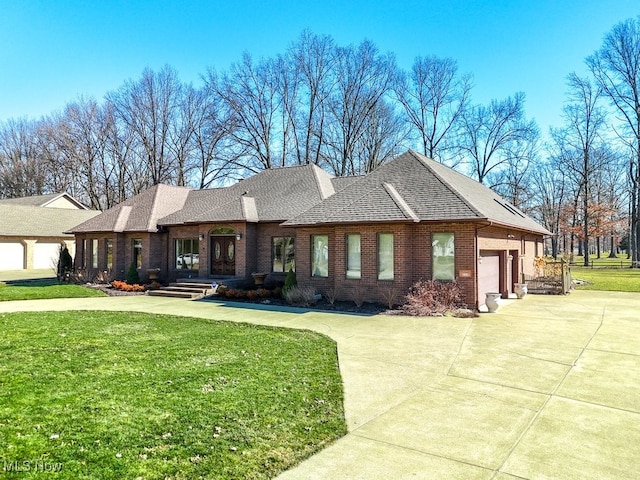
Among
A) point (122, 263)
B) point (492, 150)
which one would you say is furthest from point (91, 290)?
point (492, 150)

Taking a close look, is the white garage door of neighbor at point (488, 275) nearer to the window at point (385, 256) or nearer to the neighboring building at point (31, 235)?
the window at point (385, 256)

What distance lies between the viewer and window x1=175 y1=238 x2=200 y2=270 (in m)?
19.8

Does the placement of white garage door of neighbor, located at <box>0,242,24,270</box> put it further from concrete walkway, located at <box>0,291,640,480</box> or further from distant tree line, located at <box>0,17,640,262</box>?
concrete walkway, located at <box>0,291,640,480</box>

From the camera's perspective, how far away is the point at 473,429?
14.6ft

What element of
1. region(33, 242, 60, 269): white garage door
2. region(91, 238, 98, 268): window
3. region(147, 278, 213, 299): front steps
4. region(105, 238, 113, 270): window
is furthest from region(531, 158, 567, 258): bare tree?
region(33, 242, 60, 269): white garage door

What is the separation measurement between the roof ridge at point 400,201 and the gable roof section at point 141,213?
1206cm

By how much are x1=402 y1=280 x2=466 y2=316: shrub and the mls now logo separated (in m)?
9.96

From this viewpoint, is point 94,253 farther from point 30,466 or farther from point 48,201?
point 48,201

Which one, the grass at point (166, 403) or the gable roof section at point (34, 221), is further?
the gable roof section at point (34, 221)

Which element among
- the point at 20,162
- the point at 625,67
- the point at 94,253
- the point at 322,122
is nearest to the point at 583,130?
the point at 625,67

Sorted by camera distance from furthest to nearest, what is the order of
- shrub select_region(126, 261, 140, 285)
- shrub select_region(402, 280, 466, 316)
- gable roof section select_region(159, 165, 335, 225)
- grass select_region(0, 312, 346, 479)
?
shrub select_region(126, 261, 140, 285) < gable roof section select_region(159, 165, 335, 225) < shrub select_region(402, 280, 466, 316) < grass select_region(0, 312, 346, 479)

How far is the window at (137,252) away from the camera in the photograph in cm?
2067

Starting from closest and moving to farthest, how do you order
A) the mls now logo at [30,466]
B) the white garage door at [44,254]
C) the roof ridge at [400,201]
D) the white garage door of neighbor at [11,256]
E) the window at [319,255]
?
the mls now logo at [30,466]
the roof ridge at [400,201]
the window at [319,255]
the white garage door of neighbor at [11,256]
the white garage door at [44,254]

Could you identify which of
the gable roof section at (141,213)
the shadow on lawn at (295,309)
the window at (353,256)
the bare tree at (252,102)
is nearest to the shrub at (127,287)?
the gable roof section at (141,213)
